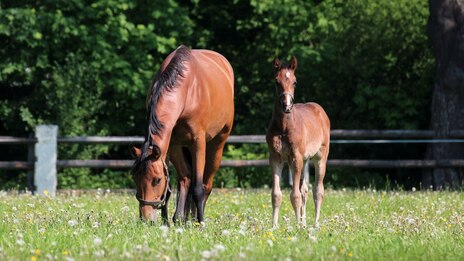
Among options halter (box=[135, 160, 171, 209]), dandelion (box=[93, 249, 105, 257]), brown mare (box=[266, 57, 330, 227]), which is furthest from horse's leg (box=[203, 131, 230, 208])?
dandelion (box=[93, 249, 105, 257])

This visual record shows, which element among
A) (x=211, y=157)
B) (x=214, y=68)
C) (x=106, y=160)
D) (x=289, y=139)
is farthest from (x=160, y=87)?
(x=106, y=160)

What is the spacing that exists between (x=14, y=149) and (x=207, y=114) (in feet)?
42.5

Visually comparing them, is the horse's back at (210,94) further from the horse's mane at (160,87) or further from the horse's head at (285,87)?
the horse's head at (285,87)

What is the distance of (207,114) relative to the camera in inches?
414

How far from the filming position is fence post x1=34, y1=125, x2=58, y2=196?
18.2m

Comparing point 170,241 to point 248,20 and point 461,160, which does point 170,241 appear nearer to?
point 461,160

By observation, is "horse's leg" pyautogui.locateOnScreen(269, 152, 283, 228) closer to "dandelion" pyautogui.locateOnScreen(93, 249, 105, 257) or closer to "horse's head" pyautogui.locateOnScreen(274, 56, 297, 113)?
"horse's head" pyautogui.locateOnScreen(274, 56, 297, 113)

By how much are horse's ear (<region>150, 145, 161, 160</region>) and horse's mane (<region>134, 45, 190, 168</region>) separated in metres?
0.05

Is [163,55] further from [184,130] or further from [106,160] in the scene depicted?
[184,130]

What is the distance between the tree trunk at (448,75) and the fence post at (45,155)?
7.48 m

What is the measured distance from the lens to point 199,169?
10383mm

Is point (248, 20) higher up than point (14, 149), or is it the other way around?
point (248, 20)

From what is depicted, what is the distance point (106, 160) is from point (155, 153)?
32.9 ft

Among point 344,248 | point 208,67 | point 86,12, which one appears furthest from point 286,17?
point 344,248
